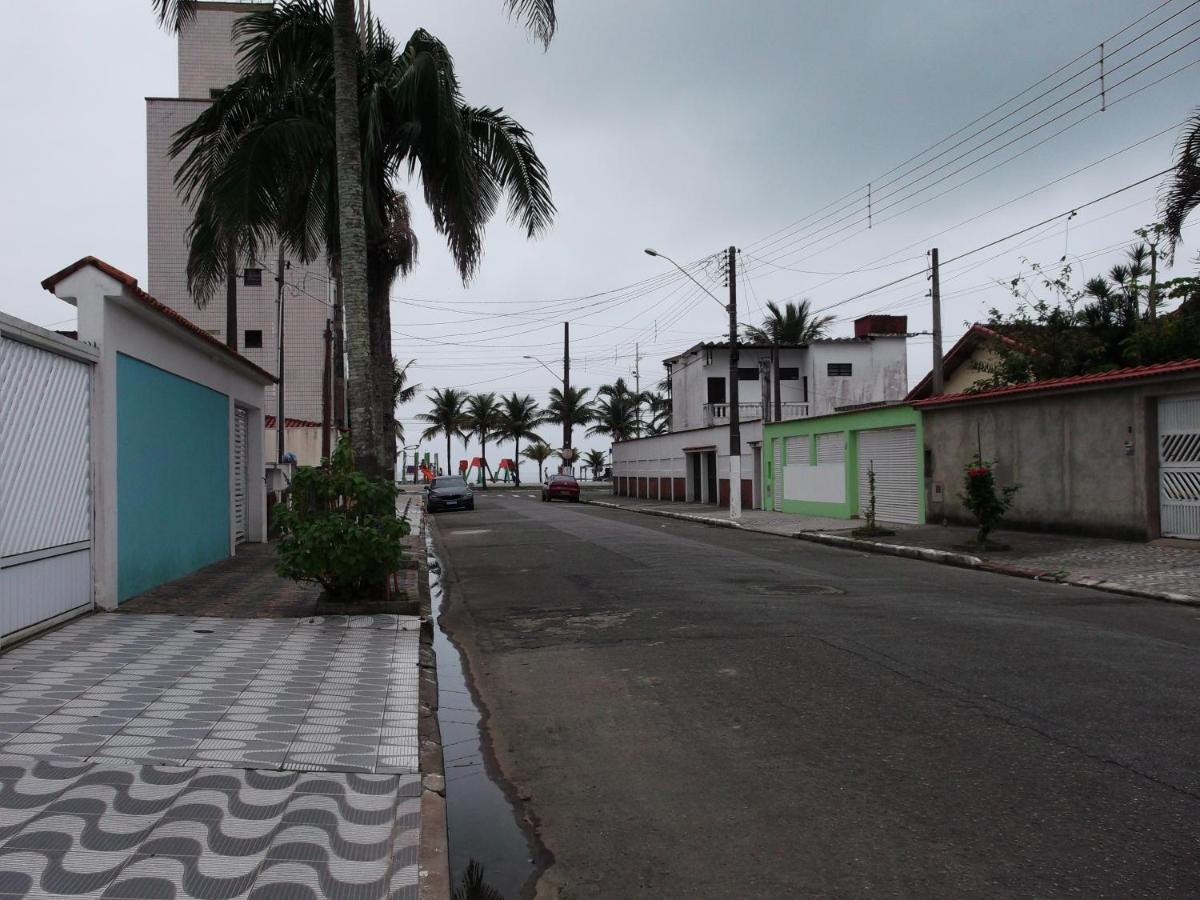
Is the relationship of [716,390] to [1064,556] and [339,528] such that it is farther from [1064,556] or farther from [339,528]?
[339,528]

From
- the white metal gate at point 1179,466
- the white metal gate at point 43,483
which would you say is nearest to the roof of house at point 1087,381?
the white metal gate at point 1179,466

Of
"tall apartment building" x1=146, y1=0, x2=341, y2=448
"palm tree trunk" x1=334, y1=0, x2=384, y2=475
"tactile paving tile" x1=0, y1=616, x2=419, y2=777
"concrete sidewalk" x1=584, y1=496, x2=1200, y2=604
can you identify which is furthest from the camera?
"tall apartment building" x1=146, y1=0, x2=341, y2=448

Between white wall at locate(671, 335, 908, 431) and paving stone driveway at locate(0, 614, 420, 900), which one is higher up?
white wall at locate(671, 335, 908, 431)

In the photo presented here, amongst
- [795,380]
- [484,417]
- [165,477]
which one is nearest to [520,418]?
[484,417]

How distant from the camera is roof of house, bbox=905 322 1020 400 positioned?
29.8 meters

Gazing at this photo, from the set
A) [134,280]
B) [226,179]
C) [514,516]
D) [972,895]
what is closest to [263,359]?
[514,516]

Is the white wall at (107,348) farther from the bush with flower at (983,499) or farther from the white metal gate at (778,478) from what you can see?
the white metal gate at (778,478)

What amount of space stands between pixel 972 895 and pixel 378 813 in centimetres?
245

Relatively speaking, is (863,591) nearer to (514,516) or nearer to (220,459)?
(220,459)

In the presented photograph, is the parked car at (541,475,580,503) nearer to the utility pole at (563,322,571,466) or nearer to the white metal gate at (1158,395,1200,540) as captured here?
the utility pole at (563,322,571,466)

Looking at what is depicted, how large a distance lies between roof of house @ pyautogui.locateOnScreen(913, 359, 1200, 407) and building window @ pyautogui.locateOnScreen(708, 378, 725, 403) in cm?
2715

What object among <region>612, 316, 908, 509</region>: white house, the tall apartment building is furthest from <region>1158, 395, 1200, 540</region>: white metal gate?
the tall apartment building

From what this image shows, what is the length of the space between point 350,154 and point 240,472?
796cm

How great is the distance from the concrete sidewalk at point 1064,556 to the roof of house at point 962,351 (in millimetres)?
10591
